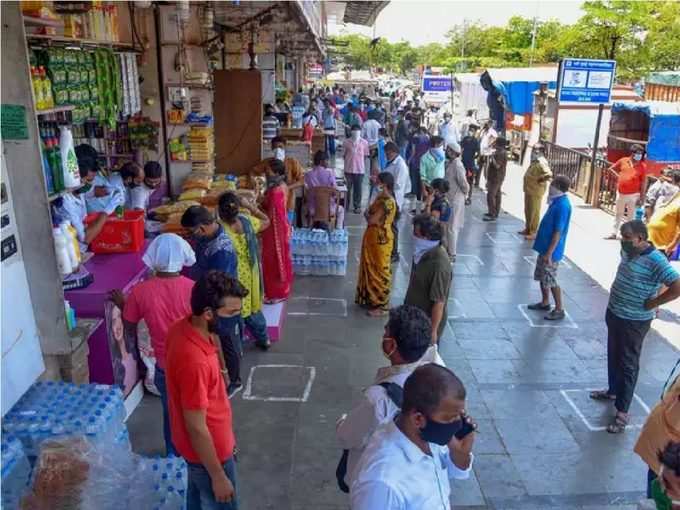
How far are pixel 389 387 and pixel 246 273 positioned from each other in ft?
9.98

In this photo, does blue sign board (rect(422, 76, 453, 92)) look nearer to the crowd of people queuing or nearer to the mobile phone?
the crowd of people queuing

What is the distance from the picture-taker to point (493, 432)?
17.3ft

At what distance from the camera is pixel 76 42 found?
5609 millimetres

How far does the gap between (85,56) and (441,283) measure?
417 cm

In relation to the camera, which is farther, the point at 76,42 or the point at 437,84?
the point at 437,84

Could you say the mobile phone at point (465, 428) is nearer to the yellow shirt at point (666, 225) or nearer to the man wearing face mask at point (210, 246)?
the man wearing face mask at point (210, 246)

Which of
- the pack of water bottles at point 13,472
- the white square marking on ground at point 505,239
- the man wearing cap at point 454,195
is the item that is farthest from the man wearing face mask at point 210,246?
the white square marking on ground at point 505,239

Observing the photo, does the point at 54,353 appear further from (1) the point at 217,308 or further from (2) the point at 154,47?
(2) the point at 154,47

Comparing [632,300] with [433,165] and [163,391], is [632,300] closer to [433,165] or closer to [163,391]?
[163,391]

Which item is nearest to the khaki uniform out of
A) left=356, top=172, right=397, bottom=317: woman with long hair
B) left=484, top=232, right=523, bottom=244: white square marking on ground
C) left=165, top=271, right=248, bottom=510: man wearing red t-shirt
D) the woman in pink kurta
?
left=484, top=232, right=523, bottom=244: white square marking on ground

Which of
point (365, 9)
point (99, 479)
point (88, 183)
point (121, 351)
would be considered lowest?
point (121, 351)

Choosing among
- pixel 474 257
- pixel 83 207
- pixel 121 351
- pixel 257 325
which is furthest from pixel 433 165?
pixel 121 351

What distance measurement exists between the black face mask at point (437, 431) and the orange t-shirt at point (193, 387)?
1.19 meters

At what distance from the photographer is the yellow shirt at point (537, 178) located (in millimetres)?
10547
